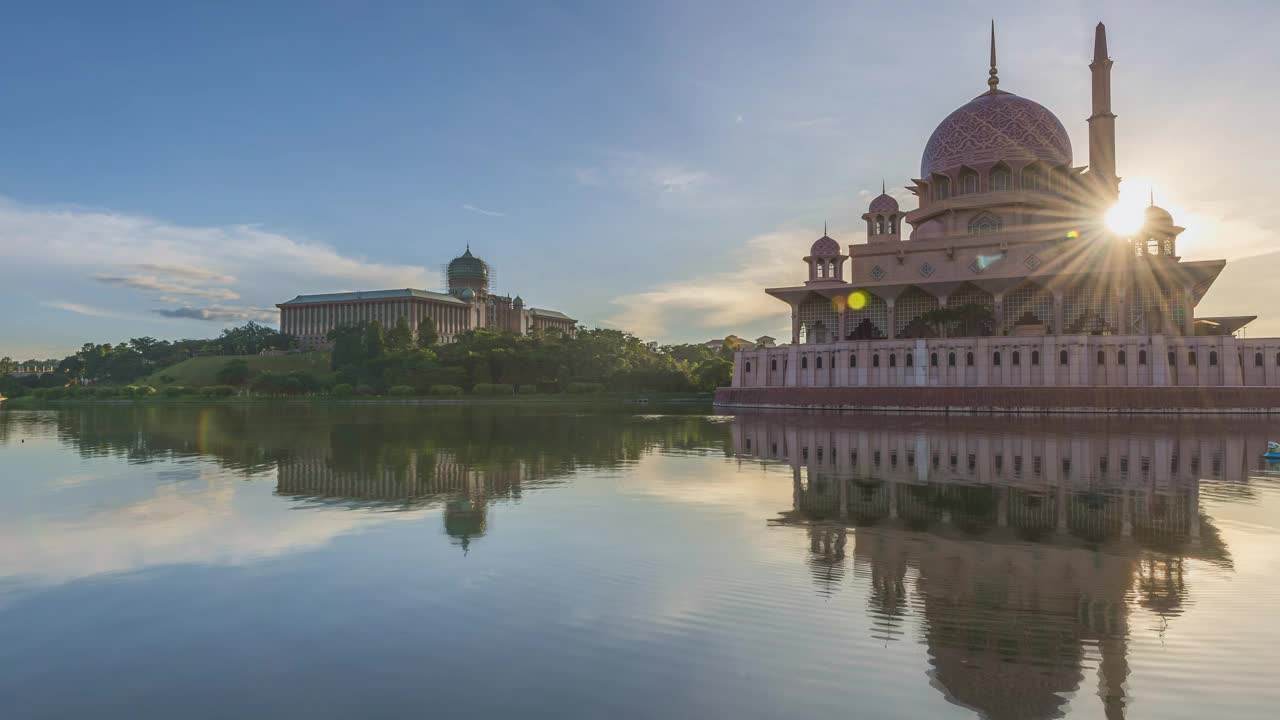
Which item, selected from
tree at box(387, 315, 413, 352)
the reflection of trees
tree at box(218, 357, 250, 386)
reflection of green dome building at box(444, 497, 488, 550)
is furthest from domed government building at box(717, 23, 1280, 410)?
tree at box(218, 357, 250, 386)

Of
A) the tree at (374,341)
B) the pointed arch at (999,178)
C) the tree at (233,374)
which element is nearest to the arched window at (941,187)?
the pointed arch at (999,178)

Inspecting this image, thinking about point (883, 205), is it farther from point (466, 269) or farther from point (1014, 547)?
point (466, 269)

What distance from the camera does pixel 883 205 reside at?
63.7 m

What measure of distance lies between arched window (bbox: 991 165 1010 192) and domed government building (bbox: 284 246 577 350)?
105 meters

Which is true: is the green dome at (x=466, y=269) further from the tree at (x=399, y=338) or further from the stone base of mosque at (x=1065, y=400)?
the stone base of mosque at (x=1065, y=400)

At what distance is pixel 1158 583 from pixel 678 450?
17072 mm

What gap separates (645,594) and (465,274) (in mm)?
163472

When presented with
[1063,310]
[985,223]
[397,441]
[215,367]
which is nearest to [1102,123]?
[985,223]

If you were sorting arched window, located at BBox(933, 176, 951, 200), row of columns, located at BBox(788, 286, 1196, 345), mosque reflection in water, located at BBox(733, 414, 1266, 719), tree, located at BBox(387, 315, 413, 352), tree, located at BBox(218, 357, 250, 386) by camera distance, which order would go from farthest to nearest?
tree, located at BBox(218, 357, 250, 386) < tree, located at BBox(387, 315, 413, 352) < arched window, located at BBox(933, 176, 951, 200) < row of columns, located at BBox(788, 286, 1196, 345) < mosque reflection in water, located at BBox(733, 414, 1266, 719)

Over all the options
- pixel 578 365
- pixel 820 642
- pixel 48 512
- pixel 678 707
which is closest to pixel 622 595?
pixel 820 642

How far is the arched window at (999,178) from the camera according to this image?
61.2 m

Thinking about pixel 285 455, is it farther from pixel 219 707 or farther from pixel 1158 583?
pixel 1158 583

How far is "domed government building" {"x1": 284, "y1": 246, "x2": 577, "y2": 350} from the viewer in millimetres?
154125

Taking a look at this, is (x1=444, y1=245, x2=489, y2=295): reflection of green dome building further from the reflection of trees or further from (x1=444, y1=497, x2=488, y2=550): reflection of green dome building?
(x1=444, y1=497, x2=488, y2=550): reflection of green dome building
